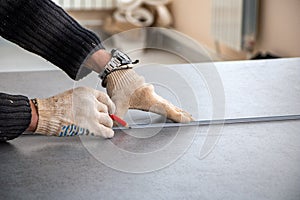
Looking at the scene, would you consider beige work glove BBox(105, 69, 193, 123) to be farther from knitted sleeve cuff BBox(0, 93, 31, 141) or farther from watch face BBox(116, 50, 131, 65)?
knitted sleeve cuff BBox(0, 93, 31, 141)

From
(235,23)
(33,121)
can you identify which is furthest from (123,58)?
(235,23)

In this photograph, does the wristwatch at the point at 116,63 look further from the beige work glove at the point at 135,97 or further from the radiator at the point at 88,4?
the radiator at the point at 88,4

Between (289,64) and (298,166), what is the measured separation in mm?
881

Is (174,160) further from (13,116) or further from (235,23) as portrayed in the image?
(235,23)

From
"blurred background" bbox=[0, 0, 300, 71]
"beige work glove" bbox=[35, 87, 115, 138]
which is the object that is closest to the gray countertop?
"beige work glove" bbox=[35, 87, 115, 138]

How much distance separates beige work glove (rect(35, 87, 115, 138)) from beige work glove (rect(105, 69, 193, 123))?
0.19ft

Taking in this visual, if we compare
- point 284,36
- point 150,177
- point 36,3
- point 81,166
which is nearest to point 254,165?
point 150,177

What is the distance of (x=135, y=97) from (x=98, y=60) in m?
0.13

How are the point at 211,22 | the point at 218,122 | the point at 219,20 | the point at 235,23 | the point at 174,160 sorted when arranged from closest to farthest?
the point at 174,160
the point at 218,122
the point at 235,23
the point at 219,20
the point at 211,22

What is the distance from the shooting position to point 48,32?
1.37m

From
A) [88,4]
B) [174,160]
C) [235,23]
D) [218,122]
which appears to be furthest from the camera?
[88,4]

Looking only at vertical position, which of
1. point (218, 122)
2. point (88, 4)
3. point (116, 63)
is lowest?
Answer: point (88, 4)

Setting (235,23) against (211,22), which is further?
(211,22)

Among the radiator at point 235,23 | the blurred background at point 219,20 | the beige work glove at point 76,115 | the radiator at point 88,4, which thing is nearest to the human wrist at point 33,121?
the beige work glove at point 76,115
